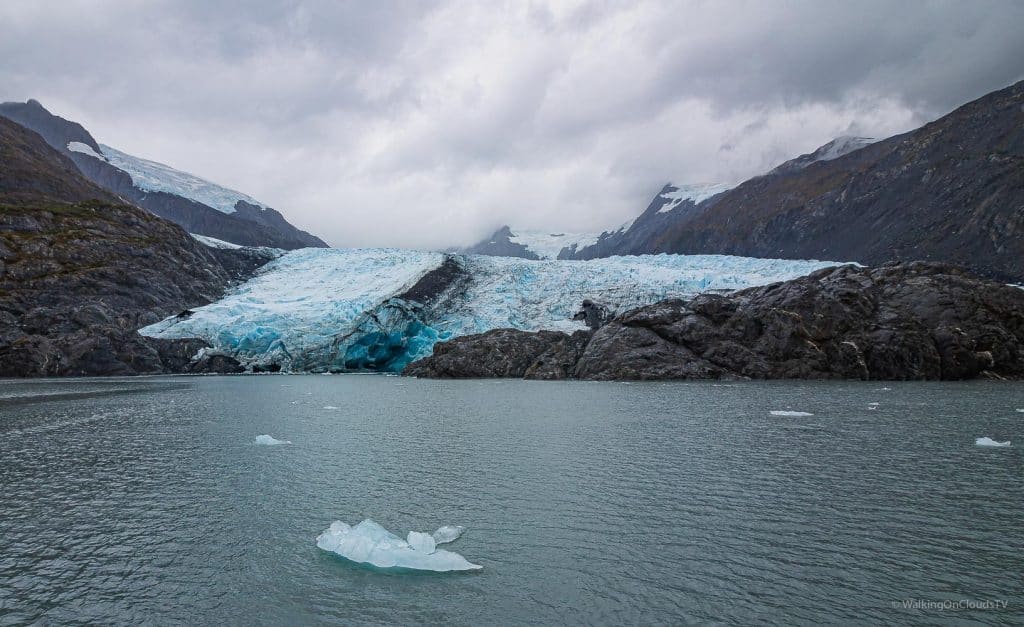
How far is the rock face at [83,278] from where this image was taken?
62.0m

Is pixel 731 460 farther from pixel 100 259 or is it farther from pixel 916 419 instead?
pixel 100 259

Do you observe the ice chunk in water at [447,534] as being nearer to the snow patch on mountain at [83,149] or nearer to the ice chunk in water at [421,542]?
the ice chunk in water at [421,542]

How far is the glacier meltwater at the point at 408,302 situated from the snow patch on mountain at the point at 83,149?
A: 10348 centimetres

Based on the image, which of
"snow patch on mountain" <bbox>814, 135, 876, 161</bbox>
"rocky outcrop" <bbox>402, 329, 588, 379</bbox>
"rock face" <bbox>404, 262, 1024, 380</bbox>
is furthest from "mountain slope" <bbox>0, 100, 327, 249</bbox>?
"snow patch on mountain" <bbox>814, 135, 876, 161</bbox>

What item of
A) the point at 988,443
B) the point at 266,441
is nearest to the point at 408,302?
the point at 266,441

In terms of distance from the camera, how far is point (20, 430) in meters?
22.0

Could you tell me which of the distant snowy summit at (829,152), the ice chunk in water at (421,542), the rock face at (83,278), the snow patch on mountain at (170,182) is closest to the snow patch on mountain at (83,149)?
the snow patch on mountain at (170,182)

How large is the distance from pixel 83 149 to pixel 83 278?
11739cm

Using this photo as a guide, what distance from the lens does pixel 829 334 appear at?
165ft

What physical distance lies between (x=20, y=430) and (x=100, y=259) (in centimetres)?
6662

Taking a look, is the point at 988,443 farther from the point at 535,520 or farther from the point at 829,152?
the point at 829,152

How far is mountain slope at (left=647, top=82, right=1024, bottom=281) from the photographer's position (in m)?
95.9

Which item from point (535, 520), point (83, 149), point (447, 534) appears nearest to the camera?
point (447, 534)

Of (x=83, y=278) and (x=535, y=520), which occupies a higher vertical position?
(x=83, y=278)
